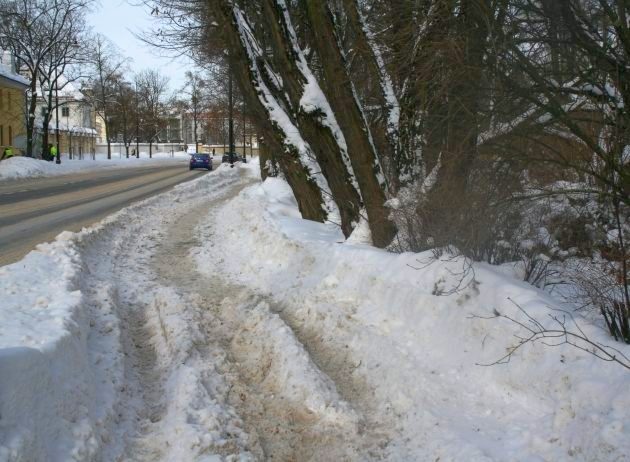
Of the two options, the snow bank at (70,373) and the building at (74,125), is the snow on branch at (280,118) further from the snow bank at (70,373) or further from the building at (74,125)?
the building at (74,125)

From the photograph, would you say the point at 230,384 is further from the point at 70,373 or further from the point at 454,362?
the point at 454,362

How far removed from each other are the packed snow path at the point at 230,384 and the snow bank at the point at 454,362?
0.27 meters

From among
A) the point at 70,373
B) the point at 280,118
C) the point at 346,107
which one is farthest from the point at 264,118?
the point at 70,373

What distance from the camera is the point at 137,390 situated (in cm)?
486

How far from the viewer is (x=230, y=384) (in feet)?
16.5

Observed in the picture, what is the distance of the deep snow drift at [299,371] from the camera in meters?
3.85

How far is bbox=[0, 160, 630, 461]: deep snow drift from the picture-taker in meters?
3.85

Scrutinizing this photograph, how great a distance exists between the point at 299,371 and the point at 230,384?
581 mm

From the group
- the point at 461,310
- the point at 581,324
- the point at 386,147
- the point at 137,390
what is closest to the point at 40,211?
the point at 386,147

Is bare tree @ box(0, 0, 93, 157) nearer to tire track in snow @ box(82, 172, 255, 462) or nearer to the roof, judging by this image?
the roof

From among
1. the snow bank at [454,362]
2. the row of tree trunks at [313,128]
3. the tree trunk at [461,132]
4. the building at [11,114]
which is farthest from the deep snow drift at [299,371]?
the building at [11,114]

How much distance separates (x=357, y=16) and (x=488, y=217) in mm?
4524

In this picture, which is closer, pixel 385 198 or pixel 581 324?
pixel 581 324

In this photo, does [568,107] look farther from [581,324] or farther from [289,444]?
[289,444]
